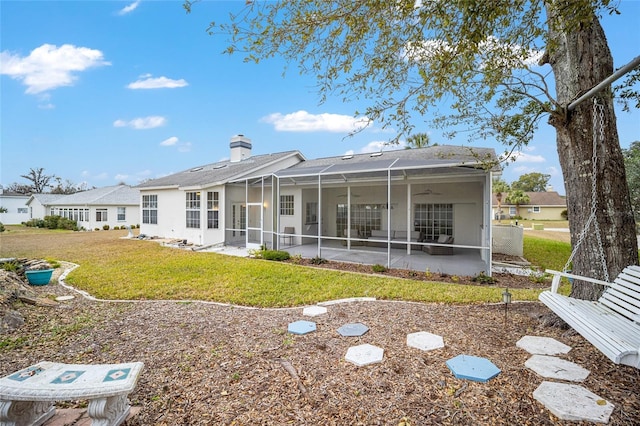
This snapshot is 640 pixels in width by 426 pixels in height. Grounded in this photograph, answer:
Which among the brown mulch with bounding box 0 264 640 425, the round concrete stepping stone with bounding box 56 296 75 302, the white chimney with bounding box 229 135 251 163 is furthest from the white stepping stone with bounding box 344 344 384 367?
the white chimney with bounding box 229 135 251 163

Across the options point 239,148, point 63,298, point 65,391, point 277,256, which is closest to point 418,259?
point 277,256

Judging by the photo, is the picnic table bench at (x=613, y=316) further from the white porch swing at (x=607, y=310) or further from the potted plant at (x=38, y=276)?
the potted plant at (x=38, y=276)

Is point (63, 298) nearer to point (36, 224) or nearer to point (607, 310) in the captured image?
point (607, 310)

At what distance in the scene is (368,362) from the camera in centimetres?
308

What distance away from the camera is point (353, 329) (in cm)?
402

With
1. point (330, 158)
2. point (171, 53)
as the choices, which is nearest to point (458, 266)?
point (330, 158)

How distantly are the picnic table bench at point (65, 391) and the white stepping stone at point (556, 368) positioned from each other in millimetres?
3752

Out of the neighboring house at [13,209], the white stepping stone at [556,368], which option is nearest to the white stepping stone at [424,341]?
the white stepping stone at [556,368]

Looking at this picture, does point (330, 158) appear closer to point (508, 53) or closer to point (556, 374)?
point (508, 53)

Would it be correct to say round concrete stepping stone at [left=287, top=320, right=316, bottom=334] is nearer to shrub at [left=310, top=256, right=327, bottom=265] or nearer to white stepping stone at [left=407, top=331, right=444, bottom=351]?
white stepping stone at [left=407, top=331, right=444, bottom=351]

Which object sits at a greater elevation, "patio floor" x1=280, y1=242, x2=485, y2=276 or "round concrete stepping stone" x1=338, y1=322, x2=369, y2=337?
"round concrete stepping stone" x1=338, y1=322, x2=369, y2=337

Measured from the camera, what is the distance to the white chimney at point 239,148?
19266 millimetres

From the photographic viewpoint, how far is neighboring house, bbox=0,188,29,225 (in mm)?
37219

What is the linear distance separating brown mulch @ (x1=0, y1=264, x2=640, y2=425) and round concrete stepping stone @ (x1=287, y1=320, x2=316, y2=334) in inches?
4.0
